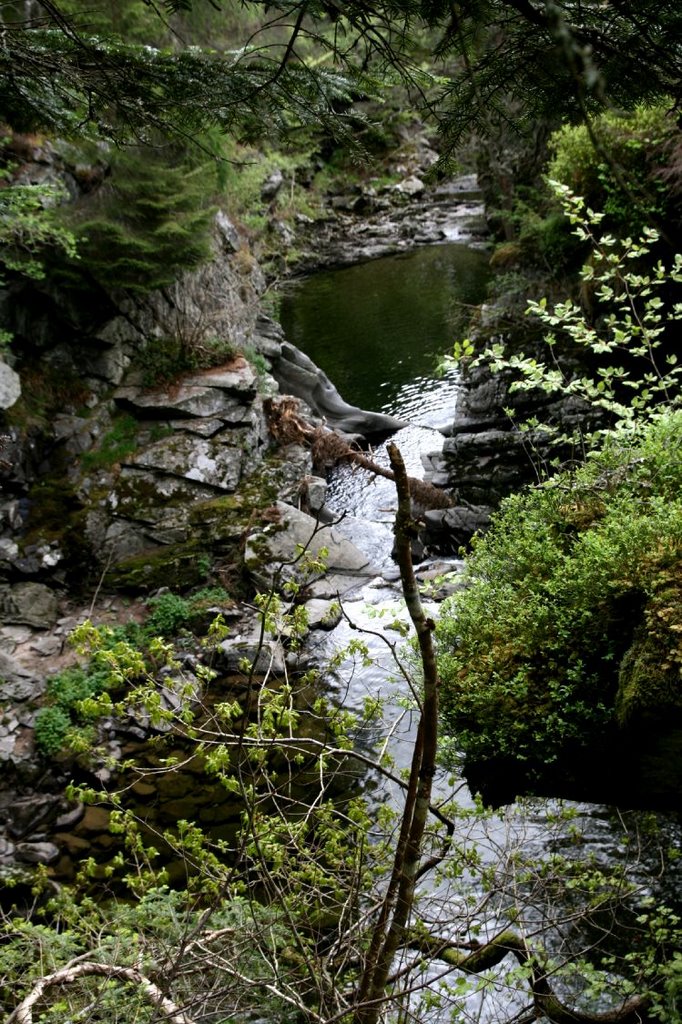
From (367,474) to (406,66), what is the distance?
934 centimetres

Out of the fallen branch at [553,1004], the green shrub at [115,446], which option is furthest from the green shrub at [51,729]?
the fallen branch at [553,1004]

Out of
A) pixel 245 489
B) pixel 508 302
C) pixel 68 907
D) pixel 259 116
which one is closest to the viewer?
pixel 259 116

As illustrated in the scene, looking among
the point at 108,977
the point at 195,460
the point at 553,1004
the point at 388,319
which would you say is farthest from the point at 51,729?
the point at 388,319

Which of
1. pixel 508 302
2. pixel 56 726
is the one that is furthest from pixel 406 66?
pixel 508 302

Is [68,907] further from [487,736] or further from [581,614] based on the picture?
[581,614]

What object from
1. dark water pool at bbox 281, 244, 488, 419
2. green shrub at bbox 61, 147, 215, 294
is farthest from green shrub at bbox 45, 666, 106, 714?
dark water pool at bbox 281, 244, 488, 419

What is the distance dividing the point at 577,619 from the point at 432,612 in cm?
353

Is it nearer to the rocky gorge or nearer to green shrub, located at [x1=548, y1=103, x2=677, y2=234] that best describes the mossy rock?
the rocky gorge

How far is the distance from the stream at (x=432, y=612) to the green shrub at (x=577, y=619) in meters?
0.48

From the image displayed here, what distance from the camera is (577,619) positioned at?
418 cm

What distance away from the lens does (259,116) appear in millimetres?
2844

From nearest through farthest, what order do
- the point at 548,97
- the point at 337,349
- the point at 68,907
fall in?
the point at 548,97 → the point at 68,907 → the point at 337,349

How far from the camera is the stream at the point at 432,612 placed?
11.0 ft

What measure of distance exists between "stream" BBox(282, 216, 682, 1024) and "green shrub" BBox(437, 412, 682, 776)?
1.58ft
